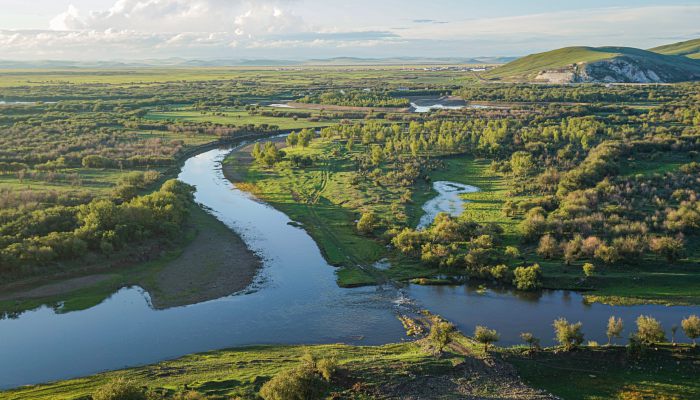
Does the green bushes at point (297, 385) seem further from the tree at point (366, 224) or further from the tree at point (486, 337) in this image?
the tree at point (366, 224)

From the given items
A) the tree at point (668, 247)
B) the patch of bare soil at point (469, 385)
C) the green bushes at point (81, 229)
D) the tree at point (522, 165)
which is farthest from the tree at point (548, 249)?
the green bushes at point (81, 229)

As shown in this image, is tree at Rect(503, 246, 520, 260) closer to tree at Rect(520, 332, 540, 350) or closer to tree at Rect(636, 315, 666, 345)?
tree at Rect(520, 332, 540, 350)

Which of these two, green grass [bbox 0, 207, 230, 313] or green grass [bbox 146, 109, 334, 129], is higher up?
→ green grass [bbox 146, 109, 334, 129]

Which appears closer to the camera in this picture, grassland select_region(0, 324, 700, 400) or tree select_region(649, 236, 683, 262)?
grassland select_region(0, 324, 700, 400)

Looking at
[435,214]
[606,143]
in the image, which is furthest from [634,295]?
[606,143]

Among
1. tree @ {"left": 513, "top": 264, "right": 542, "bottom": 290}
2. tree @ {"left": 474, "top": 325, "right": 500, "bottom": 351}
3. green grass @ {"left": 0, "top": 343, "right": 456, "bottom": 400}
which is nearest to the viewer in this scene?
green grass @ {"left": 0, "top": 343, "right": 456, "bottom": 400}

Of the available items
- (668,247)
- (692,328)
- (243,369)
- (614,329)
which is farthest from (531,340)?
(668,247)

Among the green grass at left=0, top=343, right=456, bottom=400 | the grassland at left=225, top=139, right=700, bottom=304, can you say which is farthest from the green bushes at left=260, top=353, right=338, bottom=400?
the grassland at left=225, top=139, right=700, bottom=304
